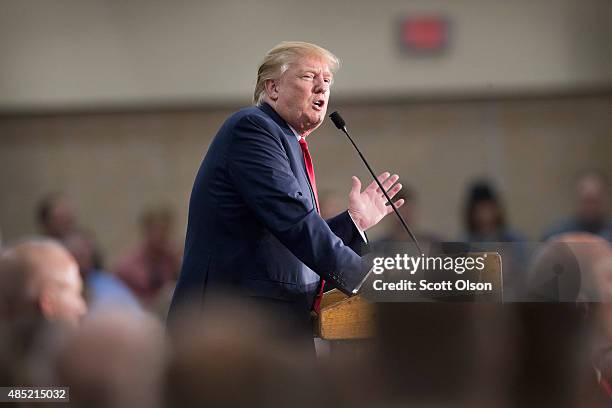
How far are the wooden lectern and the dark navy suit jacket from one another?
69 millimetres

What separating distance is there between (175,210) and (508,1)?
8.78 ft

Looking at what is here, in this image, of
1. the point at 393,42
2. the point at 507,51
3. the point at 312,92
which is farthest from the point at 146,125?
the point at 312,92

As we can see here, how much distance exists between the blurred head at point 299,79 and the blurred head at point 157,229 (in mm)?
3432

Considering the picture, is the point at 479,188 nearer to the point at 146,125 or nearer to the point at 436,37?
the point at 436,37

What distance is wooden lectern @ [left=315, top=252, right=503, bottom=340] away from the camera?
2.58m

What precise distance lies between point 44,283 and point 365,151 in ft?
20.6

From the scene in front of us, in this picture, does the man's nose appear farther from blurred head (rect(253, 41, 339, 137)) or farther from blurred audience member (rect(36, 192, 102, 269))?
blurred audience member (rect(36, 192, 102, 269))

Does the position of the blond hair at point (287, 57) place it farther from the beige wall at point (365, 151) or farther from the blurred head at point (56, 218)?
the beige wall at point (365, 151)

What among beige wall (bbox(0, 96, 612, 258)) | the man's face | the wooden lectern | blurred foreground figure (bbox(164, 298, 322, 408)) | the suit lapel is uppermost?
beige wall (bbox(0, 96, 612, 258))

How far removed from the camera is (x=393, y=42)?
8.45 m

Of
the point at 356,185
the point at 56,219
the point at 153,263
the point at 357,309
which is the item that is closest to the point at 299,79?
the point at 356,185

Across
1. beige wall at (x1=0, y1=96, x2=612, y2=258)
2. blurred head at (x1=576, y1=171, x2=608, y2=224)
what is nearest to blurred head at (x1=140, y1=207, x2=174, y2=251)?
beige wall at (x1=0, y1=96, x2=612, y2=258)

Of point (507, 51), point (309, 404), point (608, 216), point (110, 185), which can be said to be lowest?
point (309, 404)

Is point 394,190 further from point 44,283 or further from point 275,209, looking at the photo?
point 44,283
